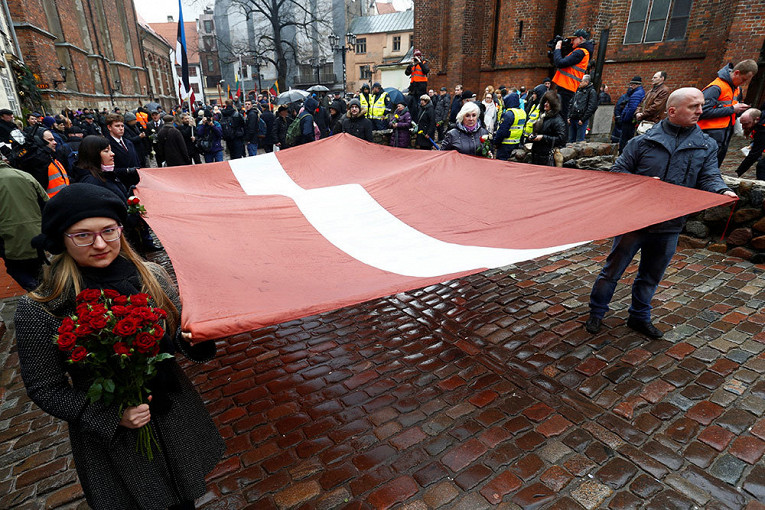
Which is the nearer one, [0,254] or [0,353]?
[0,353]

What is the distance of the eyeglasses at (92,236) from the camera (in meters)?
1.66

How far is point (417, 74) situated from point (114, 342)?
12.0 meters

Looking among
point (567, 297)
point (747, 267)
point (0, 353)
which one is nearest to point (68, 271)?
point (0, 353)

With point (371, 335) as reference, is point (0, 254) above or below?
above

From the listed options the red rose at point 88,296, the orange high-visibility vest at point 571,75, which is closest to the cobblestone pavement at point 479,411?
the red rose at point 88,296

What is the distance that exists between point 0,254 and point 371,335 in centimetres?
429

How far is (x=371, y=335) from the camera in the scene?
167 inches

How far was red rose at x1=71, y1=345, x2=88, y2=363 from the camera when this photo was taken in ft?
4.60

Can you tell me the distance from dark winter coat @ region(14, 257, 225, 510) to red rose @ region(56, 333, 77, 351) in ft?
0.77

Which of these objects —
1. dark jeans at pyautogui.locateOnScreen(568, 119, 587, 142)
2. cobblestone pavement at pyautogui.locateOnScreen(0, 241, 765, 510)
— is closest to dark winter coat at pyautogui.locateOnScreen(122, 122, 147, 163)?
cobblestone pavement at pyautogui.locateOnScreen(0, 241, 765, 510)

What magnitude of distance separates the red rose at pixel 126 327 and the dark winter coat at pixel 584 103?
1021cm

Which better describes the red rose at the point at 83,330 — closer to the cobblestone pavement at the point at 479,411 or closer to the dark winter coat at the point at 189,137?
the cobblestone pavement at the point at 479,411

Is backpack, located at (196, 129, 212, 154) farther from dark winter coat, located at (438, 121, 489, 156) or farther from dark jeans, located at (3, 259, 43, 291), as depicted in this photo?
dark winter coat, located at (438, 121, 489, 156)

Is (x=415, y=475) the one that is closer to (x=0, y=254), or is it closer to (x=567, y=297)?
(x=567, y=297)
